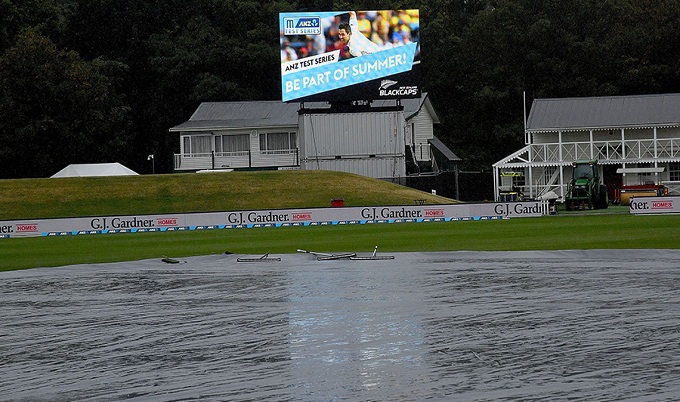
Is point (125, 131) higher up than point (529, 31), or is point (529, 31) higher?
point (529, 31)

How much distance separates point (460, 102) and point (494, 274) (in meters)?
65.2

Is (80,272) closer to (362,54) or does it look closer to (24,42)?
(362,54)

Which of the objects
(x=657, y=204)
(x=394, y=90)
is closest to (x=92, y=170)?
(x=394, y=90)

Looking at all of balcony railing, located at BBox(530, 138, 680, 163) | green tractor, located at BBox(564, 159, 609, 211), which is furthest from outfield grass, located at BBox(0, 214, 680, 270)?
balcony railing, located at BBox(530, 138, 680, 163)

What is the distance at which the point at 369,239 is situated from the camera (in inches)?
1374

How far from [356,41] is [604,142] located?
16079 mm

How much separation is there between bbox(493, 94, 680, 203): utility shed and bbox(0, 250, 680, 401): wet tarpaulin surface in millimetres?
40185

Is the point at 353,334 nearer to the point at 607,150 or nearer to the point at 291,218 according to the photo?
the point at 291,218

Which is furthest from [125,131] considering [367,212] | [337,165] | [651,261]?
[651,261]

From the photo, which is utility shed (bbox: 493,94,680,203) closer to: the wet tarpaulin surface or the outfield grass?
the outfield grass

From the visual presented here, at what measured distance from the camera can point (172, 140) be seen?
8275cm

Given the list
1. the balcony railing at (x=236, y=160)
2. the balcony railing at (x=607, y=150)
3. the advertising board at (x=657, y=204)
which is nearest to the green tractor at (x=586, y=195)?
the advertising board at (x=657, y=204)

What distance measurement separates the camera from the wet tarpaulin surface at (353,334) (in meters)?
10.7

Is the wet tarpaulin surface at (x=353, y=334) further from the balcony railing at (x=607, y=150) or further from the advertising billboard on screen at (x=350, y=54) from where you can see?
the balcony railing at (x=607, y=150)
